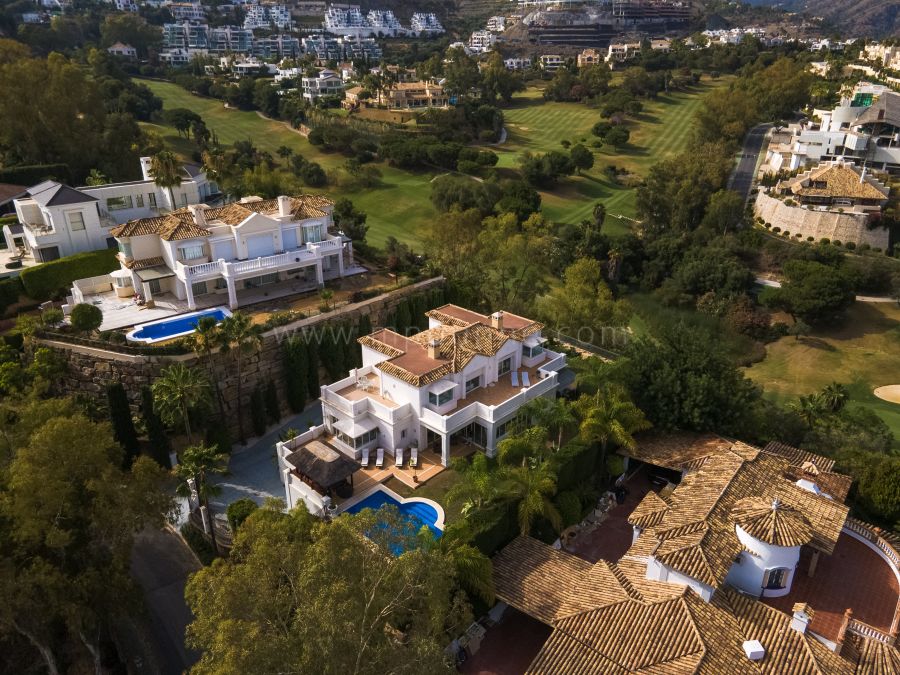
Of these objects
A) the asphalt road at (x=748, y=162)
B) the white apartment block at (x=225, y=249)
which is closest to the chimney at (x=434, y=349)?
the white apartment block at (x=225, y=249)

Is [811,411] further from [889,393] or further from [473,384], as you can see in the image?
[473,384]

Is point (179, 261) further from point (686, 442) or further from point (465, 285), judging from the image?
point (686, 442)

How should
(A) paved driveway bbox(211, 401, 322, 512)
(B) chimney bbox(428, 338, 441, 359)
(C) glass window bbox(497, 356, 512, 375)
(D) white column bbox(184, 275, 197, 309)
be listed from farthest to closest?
(D) white column bbox(184, 275, 197, 309), (C) glass window bbox(497, 356, 512, 375), (B) chimney bbox(428, 338, 441, 359), (A) paved driveway bbox(211, 401, 322, 512)

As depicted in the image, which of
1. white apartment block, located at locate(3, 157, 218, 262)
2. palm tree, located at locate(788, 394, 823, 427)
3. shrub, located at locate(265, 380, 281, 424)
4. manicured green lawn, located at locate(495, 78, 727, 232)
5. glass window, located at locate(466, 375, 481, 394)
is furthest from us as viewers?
manicured green lawn, located at locate(495, 78, 727, 232)

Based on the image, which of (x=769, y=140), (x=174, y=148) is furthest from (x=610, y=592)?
(x=769, y=140)

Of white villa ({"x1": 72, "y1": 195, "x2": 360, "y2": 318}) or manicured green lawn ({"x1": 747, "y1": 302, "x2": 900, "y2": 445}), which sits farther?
A: manicured green lawn ({"x1": 747, "y1": 302, "x2": 900, "y2": 445})

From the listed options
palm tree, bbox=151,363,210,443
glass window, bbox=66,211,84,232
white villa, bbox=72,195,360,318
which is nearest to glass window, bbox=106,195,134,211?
glass window, bbox=66,211,84,232

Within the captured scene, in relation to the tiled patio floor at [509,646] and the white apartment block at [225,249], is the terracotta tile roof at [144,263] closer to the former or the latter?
the white apartment block at [225,249]

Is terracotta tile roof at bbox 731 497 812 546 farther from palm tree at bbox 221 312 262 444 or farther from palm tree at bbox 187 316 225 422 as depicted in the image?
palm tree at bbox 187 316 225 422
